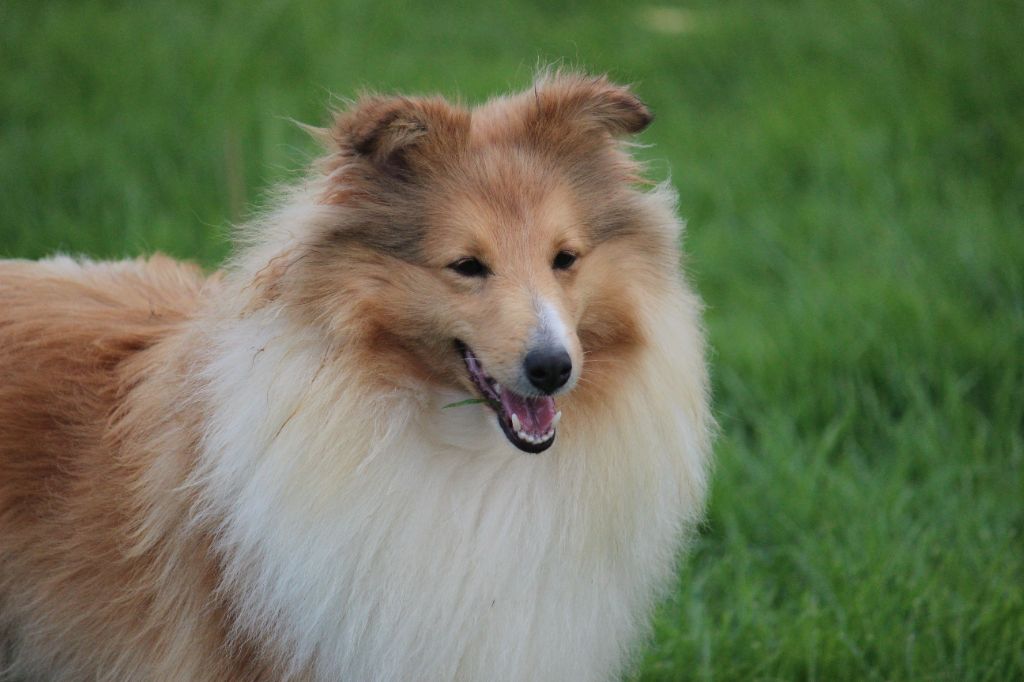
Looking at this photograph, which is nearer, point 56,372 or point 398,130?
point 398,130

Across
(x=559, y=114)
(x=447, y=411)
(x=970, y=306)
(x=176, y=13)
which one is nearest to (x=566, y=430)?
(x=447, y=411)

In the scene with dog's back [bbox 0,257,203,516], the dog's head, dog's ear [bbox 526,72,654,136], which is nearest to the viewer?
the dog's head

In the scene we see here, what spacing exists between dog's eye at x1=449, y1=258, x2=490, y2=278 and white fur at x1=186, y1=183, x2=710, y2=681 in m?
0.34

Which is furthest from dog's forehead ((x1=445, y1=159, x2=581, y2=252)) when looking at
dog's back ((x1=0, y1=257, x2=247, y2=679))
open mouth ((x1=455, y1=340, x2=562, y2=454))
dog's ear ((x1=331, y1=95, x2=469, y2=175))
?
dog's back ((x1=0, y1=257, x2=247, y2=679))

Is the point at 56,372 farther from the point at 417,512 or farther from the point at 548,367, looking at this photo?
the point at 548,367

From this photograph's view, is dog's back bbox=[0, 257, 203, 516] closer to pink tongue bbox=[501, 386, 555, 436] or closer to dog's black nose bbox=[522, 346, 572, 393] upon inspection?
pink tongue bbox=[501, 386, 555, 436]

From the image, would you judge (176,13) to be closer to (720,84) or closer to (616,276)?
(720,84)

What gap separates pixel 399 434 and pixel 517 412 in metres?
0.32

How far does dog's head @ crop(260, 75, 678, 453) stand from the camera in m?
2.77

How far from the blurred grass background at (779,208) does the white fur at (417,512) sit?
0.91 m

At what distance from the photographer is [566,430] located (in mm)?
2990

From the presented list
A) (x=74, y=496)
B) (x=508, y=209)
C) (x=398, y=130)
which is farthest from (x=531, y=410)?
(x=74, y=496)

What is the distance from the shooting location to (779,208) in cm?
681

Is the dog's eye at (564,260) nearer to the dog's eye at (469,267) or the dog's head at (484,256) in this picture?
the dog's head at (484,256)
